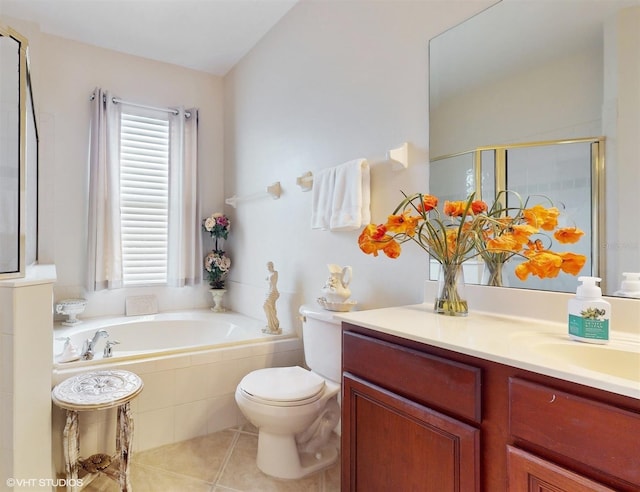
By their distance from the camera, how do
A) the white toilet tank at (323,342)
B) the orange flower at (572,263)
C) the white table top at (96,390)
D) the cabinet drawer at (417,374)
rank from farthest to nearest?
the white toilet tank at (323,342), the white table top at (96,390), the orange flower at (572,263), the cabinet drawer at (417,374)

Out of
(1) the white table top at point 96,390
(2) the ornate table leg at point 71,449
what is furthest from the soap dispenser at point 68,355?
(2) the ornate table leg at point 71,449

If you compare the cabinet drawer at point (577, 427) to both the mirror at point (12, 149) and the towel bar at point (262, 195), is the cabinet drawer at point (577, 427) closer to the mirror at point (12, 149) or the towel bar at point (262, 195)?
the mirror at point (12, 149)

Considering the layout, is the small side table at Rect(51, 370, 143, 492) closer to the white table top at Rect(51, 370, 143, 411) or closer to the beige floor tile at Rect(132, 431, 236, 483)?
the white table top at Rect(51, 370, 143, 411)

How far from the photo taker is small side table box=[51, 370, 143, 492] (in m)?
1.50

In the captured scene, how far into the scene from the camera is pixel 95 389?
1.58 m

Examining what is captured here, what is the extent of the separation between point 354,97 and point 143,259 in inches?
88.7

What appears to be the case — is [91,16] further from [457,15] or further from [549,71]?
[549,71]

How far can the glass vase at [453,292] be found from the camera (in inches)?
48.2

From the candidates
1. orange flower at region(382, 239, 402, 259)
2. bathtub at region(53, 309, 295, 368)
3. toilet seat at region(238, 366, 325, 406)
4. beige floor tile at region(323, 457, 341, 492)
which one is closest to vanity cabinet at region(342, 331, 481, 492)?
orange flower at region(382, 239, 402, 259)

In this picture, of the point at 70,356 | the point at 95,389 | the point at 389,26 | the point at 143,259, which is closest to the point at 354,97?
the point at 389,26

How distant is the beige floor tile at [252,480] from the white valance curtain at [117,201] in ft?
5.72

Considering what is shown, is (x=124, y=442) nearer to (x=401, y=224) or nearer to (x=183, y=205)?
(x=401, y=224)

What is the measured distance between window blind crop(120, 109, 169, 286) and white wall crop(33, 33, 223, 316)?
0.54 ft

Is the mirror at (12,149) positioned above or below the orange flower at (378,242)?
above
